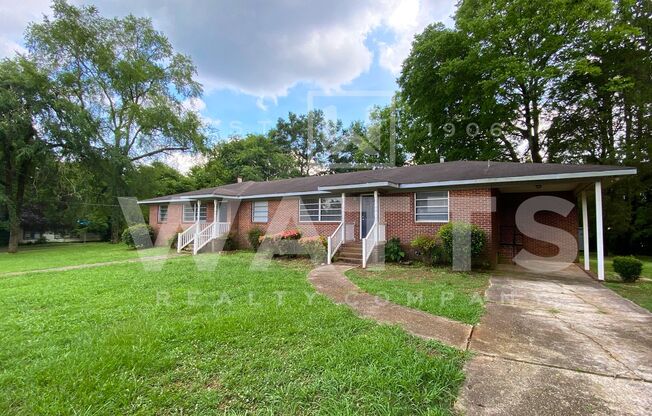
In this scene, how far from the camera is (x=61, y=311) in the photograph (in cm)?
484

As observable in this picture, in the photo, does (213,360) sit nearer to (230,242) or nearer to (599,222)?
(599,222)

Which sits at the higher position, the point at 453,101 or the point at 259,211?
the point at 453,101

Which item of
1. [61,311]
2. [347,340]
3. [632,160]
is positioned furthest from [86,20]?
[632,160]

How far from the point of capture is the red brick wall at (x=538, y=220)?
35.1 ft

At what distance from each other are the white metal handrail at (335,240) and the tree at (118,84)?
18.1 meters

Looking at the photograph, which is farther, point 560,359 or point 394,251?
point 394,251

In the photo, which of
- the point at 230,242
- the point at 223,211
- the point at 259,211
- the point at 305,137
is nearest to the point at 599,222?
the point at 259,211

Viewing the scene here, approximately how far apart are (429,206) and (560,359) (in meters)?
7.68

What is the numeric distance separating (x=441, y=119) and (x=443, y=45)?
14.0ft

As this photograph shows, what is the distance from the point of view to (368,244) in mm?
10141

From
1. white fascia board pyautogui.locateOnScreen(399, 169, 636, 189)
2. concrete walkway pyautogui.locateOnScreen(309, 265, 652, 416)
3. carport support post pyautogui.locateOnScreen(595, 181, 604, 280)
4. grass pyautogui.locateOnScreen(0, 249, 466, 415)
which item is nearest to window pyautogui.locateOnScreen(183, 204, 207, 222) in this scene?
white fascia board pyautogui.locateOnScreen(399, 169, 636, 189)

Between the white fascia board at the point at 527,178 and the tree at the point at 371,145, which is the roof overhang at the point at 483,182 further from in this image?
the tree at the point at 371,145

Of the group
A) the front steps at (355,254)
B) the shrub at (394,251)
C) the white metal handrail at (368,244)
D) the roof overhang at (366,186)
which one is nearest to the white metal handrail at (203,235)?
the front steps at (355,254)

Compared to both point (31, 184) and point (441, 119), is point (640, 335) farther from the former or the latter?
point (31, 184)
